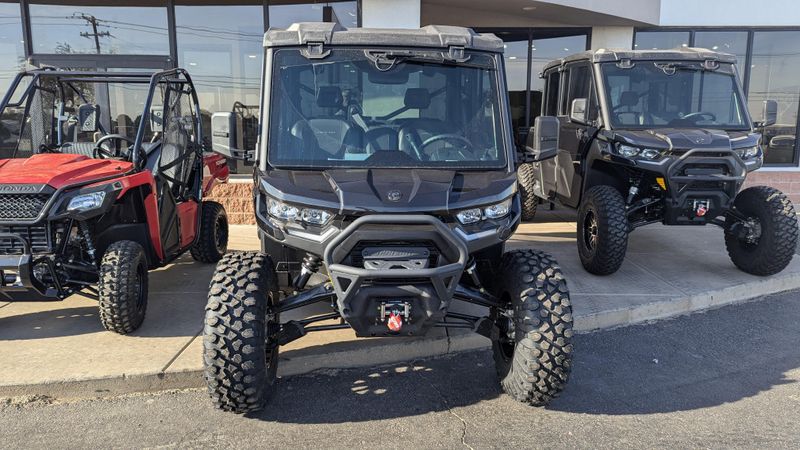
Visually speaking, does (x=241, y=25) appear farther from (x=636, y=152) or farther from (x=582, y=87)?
(x=636, y=152)

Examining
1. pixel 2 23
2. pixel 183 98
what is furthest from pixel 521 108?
pixel 2 23

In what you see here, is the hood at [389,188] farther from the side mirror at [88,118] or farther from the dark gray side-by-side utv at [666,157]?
the side mirror at [88,118]

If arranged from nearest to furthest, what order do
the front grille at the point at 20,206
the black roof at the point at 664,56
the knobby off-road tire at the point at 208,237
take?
the front grille at the point at 20,206, the knobby off-road tire at the point at 208,237, the black roof at the point at 664,56

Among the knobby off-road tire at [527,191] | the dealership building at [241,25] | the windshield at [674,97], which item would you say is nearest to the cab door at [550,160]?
the knobby off-road tire at [527,191]

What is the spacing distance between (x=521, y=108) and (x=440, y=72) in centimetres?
798

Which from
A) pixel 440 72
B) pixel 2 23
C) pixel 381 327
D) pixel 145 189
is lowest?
pixel 381 327

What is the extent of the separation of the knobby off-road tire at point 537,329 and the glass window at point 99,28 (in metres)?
7.53

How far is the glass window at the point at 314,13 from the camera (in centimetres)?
891

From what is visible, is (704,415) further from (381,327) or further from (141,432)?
(141,432)

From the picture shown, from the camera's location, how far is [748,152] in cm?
609

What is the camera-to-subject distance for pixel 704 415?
367cm

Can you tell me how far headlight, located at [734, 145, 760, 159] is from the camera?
5.99 m

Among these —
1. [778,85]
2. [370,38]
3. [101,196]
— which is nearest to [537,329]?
[370,38]

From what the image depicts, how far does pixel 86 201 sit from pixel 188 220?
1689 millimetres
